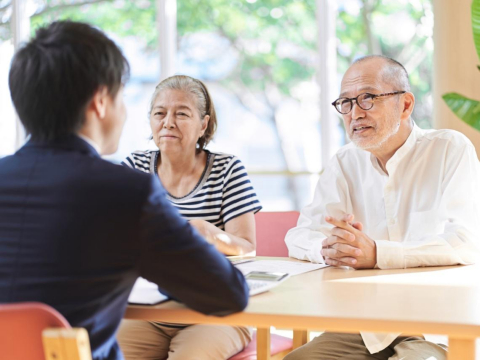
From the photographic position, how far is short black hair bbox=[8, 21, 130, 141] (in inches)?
46.2

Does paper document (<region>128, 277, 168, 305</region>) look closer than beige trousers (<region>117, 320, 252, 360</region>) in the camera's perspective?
Yes

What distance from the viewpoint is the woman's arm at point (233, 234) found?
208 centimetres

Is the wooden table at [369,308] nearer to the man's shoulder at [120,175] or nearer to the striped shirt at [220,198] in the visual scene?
the man's shoulder at [120,175]

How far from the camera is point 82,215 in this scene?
3.67ft

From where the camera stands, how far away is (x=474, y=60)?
3.62 meters

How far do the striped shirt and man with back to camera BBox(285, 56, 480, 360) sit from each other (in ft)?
0.75

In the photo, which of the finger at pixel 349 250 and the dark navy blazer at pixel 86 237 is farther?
the finger at pixel 349 250

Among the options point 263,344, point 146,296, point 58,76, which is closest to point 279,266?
point 263,344

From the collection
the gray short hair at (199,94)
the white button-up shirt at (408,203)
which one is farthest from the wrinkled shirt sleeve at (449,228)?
the gray short hair at (199,94)

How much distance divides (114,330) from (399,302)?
63cm

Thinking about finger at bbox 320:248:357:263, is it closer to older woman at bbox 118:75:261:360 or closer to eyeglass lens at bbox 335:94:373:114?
older woman at bbox 118:75:261:360

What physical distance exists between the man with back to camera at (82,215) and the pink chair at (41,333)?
12 cm

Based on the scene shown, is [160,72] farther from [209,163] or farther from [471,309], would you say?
[471,309]

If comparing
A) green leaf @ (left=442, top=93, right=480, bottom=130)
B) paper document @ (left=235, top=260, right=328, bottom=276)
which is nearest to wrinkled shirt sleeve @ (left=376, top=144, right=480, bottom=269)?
paper document @ (left=235, top=260, right=328, bottom=276)
